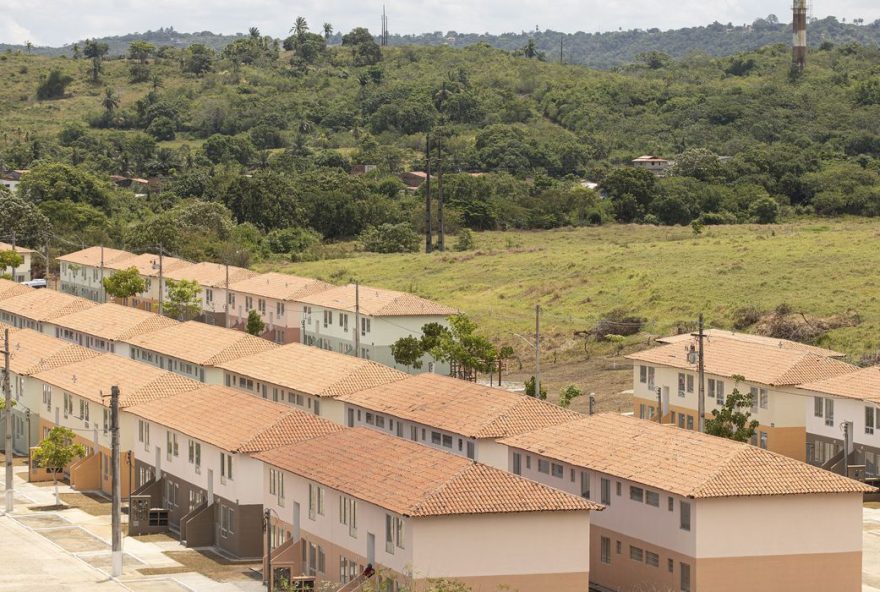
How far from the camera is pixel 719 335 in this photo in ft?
248

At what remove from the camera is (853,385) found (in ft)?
205

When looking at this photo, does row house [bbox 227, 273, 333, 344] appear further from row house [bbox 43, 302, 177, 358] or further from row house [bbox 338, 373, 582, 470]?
row house [bbox 338, 373, 582, 470]

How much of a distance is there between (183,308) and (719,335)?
43.4 metres

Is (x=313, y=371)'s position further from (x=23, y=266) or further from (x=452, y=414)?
(x=23, y=266)

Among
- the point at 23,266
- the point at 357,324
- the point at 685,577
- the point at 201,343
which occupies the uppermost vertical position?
the point at 357,324

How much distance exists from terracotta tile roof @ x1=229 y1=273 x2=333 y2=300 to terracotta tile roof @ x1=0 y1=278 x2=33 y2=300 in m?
12.8

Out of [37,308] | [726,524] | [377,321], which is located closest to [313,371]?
[377,321]

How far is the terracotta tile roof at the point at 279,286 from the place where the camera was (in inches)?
3959

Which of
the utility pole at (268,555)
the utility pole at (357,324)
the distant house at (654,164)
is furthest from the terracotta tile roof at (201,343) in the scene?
the distant house at (654,164)

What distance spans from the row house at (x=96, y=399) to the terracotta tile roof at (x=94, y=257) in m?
54.2

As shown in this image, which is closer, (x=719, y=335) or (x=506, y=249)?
(x=719, y=335)

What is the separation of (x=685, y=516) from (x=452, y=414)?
14484 mm

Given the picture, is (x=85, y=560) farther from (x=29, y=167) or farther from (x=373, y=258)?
(x=29, y=167)

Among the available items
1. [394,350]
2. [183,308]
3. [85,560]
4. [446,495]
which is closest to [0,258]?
[183,308]
